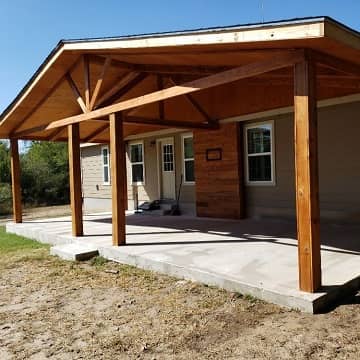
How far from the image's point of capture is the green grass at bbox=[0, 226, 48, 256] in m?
7.14

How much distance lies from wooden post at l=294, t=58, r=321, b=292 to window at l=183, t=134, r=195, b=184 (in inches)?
263

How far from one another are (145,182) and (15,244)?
194 inches

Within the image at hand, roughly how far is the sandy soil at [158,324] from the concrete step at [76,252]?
3.63ft

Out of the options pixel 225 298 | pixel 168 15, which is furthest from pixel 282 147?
pixel 225 298

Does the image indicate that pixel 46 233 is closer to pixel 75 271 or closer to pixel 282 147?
pixel 75 271

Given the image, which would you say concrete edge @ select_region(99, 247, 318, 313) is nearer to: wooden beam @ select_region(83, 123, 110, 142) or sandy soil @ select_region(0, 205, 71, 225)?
wooden beam @ select_region(83, 123, 110, 142)

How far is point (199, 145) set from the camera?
31.4 feet

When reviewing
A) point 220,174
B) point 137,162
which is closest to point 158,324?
point 220,174

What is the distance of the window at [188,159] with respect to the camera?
1021 cm

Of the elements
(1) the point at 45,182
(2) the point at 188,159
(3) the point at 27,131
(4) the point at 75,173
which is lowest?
(1) the point at 45,182

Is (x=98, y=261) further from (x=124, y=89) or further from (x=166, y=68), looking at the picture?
(x=166, y=68)

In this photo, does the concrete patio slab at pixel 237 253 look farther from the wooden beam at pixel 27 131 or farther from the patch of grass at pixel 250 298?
the wooden beam at pixel 27 131

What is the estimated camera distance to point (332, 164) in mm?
7223

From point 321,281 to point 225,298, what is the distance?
96 cm
